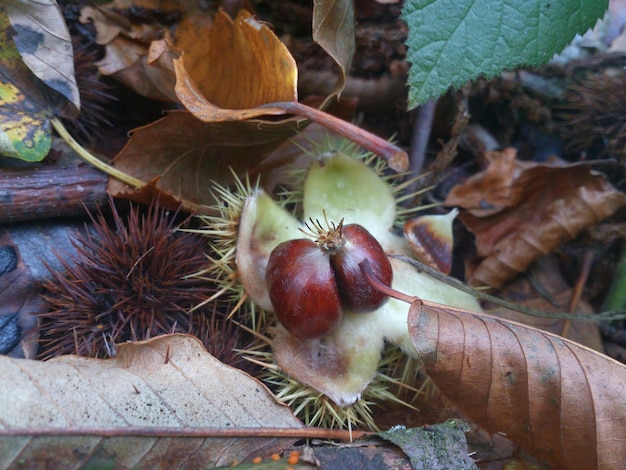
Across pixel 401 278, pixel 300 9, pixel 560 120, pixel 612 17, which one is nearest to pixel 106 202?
pixel 401 278

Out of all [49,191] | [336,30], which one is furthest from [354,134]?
[49,191]

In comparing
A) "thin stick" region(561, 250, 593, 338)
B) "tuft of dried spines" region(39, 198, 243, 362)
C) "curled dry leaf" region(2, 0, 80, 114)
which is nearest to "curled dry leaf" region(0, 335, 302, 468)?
"tuft of dried spines" region(39, 198, 243, 362)

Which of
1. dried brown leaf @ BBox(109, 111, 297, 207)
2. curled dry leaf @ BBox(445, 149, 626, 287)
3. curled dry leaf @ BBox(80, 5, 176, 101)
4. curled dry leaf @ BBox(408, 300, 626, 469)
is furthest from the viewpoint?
curled dry leaf @ BBox(445, 149, 626, 287)

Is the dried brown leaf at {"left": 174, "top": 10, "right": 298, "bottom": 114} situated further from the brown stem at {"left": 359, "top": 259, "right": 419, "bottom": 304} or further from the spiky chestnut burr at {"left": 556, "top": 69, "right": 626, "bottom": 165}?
the spiky chestnut burr at {"left": 556, "top": 69, "right": 626, "bottom": 165}

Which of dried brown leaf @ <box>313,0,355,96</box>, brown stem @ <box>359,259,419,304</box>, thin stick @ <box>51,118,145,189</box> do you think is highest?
dried brown leaf @ <box>313,0,355,96</box>

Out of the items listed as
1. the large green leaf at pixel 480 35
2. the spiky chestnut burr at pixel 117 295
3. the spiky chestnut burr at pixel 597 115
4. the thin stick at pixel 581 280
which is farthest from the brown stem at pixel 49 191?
the spiky chestnut burr at pixel 597 115

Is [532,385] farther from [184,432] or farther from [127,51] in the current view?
[127,51]

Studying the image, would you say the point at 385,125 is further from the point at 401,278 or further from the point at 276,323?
the point at 276,323
